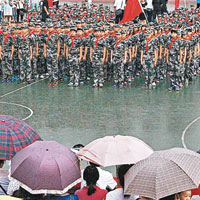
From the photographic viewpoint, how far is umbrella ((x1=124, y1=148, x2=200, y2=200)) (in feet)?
17.6

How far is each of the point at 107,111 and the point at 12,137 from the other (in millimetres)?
9032

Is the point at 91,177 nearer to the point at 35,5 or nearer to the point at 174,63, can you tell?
the point at 174,63

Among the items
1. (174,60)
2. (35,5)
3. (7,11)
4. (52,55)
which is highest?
(35,5)

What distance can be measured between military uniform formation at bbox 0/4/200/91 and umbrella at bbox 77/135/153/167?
12141 millimetres

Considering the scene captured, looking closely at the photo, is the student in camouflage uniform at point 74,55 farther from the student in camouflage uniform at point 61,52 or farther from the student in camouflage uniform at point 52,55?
the student in camouflage uniform at point 52,55

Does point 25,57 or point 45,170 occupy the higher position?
point 45,170

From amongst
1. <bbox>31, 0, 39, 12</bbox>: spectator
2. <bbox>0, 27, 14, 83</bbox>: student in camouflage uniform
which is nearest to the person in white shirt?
<bbox>31, 0, 39, 12</bbox>: spectator

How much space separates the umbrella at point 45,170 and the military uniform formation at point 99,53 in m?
13.3

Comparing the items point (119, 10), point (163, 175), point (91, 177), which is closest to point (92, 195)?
point (91, 177)

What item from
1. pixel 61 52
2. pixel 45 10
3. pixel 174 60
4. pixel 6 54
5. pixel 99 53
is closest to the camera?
pixel 174 60

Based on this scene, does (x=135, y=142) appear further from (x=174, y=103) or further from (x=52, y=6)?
(x=52, y=6)

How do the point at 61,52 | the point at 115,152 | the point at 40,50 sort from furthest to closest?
the point at 40,50, the point at 61,52, the point at 115,152

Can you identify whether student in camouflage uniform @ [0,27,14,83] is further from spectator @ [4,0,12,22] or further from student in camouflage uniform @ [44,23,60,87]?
spectator @ [4,0,12,22]

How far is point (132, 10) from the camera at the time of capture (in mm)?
22297
